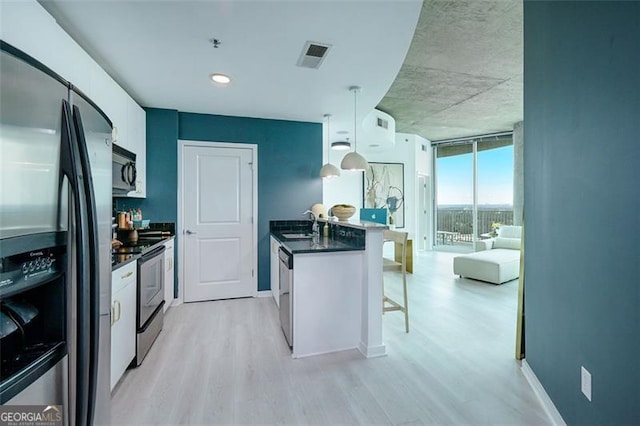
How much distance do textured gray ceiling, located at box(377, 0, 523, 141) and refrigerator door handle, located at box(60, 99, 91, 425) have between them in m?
2.73

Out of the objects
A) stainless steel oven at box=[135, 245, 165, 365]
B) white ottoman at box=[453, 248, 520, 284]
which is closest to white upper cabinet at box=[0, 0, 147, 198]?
stainless steel oven at box=[135, 245, 165, 365]

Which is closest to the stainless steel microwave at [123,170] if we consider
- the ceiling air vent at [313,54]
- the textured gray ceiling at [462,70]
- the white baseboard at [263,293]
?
the ceiling air vent at [313,54]

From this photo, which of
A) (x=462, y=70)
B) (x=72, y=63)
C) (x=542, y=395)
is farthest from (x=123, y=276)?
(x=462, y=70)

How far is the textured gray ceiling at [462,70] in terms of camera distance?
2.62 m

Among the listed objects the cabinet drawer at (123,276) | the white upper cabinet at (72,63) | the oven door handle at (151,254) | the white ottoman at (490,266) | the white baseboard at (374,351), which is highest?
the white upper cabinet at (72,63)

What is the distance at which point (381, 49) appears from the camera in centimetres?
234

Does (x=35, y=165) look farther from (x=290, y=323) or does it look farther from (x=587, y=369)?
(x=587, y=369)

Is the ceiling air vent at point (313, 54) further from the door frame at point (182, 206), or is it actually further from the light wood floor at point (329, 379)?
the light wood floor at point (329, 379)

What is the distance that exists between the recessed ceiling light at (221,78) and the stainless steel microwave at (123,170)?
1.09 meters

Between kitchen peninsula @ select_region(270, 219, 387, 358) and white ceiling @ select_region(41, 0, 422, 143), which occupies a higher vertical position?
white ceiling @ select_region(41, 0, 422, 143)

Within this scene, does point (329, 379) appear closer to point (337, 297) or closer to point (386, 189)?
point (337, 297)

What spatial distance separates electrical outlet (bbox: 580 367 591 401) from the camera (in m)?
1.39

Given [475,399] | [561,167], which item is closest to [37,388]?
[475,399]

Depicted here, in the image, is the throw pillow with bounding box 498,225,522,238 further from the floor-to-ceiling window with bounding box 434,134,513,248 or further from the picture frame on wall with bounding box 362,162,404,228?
the picture frame on wall with bounding box 362,162,404,228
